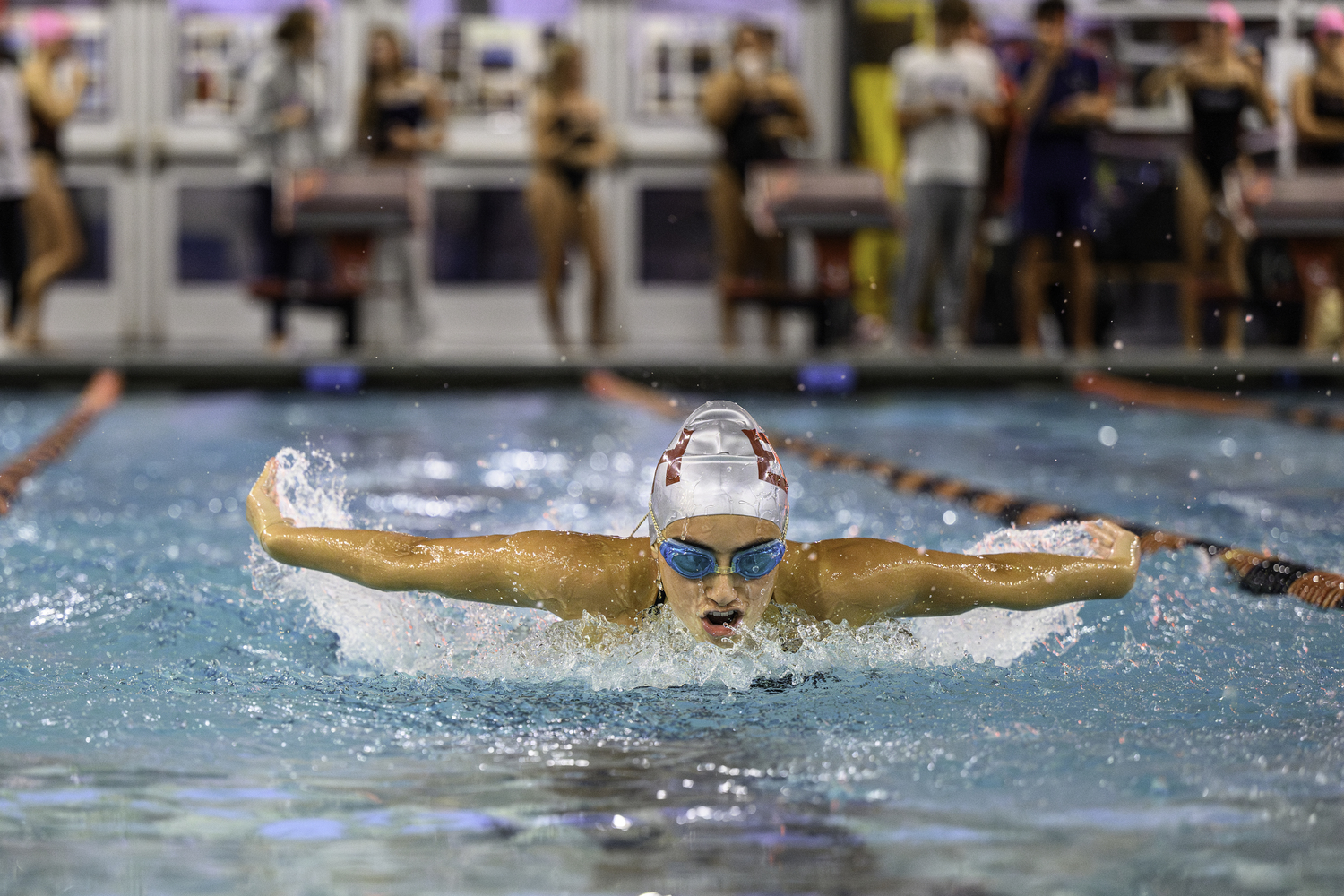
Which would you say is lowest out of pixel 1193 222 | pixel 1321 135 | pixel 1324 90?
pixel 1193 222

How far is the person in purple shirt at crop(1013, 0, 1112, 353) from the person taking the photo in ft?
27.3

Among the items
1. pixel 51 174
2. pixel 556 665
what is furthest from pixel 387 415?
pixel 556 665

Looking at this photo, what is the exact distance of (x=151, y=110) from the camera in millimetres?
10938

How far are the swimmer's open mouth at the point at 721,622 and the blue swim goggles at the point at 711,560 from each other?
63 mm

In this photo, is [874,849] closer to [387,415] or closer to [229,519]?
[229,519]

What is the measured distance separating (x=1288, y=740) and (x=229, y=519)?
3.19 metres

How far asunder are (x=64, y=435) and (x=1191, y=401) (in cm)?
508

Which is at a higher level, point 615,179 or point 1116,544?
point 615,179

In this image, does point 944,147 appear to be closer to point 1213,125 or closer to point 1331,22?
point 1213,125

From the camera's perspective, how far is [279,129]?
9086 millimetres

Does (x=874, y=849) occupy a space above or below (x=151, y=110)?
below

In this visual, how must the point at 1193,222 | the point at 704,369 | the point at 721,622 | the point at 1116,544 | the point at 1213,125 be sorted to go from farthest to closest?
1. the point at 1193,222
2. the point at 1213,125
3. the point at 704,369
4. the point at 1116,544
5. the point at 721,622

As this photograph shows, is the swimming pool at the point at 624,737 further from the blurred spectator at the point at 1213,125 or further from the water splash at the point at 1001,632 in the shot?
the blurred spectator at the point at 1213,125

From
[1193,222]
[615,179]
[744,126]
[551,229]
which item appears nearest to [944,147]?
[744,126]
